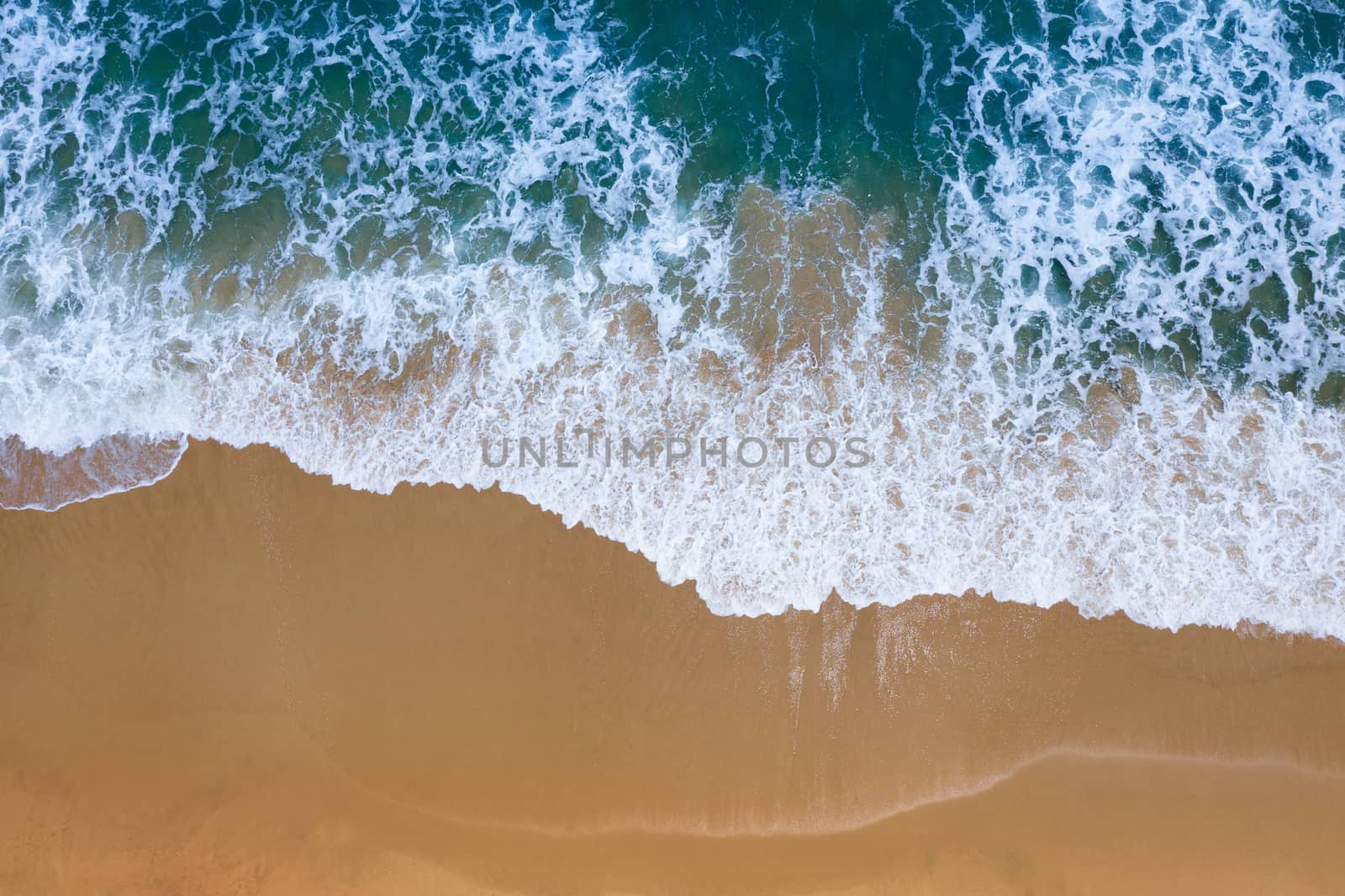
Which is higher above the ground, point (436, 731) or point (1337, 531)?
point (1337, 531)

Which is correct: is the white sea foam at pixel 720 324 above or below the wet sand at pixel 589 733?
above

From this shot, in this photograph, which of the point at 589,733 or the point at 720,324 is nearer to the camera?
the point at 589,733

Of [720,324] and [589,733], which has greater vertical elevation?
[720,324]

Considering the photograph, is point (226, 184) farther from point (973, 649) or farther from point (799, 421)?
point (973, 649)

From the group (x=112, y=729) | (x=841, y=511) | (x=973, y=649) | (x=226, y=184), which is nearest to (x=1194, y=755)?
(x=973, y=649)

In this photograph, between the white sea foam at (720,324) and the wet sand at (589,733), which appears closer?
the wet sand at (589,733)
